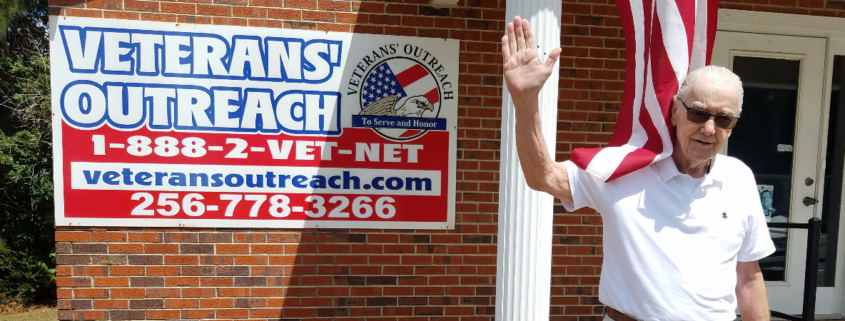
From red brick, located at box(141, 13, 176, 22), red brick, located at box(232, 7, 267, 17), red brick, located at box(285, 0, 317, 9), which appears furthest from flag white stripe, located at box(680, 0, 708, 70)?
red brick, located at box(141, 13, 176, 22)

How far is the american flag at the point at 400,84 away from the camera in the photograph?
11.4ft

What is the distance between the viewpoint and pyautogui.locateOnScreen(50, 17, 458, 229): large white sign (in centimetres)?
327

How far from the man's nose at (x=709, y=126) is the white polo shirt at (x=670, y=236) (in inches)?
6.4

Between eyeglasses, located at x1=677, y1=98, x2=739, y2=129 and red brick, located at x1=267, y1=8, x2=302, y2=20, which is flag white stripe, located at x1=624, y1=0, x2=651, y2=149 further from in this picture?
red brick, located at x1=267, y1=8, x2=302, y2=20

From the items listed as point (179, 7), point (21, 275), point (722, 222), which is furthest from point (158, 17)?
point (21, 275)

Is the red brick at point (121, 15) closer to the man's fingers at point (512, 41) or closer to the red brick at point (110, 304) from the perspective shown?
the red brick at point (110, 304)

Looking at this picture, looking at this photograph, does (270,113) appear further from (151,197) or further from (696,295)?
(696,295)

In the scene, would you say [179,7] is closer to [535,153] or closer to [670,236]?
[535,153]

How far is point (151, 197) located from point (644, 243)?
10.0 feet

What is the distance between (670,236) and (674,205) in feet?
0.34

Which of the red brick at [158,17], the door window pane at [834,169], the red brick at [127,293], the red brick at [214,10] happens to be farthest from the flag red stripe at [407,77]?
the door window pane at [834,169]

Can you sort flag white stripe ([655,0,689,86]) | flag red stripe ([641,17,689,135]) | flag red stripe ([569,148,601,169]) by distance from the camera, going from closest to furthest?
flag red stripe ([569,148,601,169])
flag red stripe ([641,17,689,135])
flag white stripe ([655,0,689,86])

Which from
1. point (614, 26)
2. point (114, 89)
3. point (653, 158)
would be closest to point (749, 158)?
point (614, 26)

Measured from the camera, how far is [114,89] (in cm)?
329
